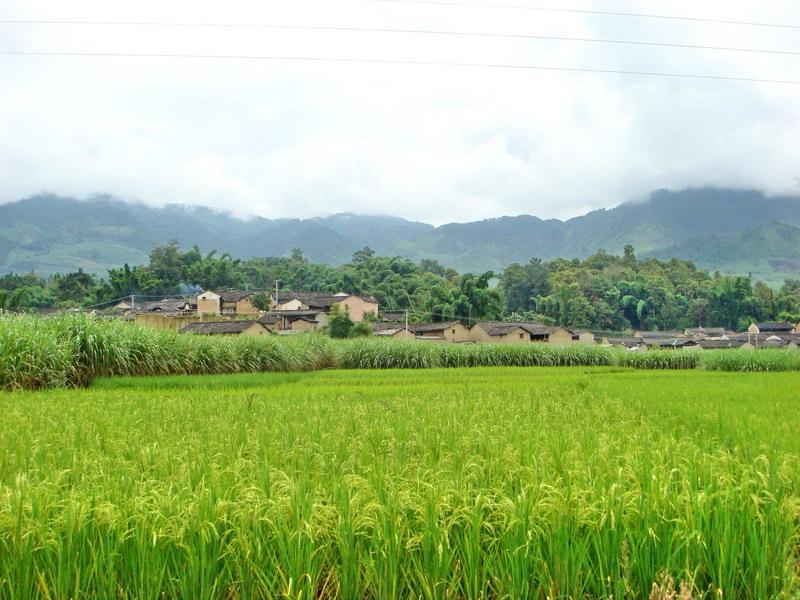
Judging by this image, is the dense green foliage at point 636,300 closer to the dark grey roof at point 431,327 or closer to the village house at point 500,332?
the village house at point 500,332

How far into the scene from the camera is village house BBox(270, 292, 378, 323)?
63406 millimetres

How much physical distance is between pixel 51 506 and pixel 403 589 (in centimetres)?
214

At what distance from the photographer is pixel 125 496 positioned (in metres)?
4.17

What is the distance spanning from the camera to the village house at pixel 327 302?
63406 millimetres

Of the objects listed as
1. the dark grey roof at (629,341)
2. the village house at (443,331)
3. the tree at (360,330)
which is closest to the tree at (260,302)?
the village house at (443,331)


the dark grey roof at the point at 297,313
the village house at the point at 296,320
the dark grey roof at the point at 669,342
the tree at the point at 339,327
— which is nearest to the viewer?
the tree at the point at 339,327

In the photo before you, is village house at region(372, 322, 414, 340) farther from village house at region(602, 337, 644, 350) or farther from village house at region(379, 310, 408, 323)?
village house at region(602, 337, 644, 350)

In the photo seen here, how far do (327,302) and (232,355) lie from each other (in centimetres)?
4154

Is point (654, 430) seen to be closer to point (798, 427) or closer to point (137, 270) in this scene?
point (798, 427)

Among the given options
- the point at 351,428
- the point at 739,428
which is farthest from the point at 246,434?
the point at 739,428

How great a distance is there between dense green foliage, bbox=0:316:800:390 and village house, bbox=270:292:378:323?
96.6 ft

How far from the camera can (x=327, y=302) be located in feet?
209

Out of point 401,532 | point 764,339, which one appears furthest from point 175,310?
point 401,532

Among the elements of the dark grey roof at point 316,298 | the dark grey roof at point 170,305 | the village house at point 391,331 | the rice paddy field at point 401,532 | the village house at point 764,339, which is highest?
the dark grey roof at point 316,298
